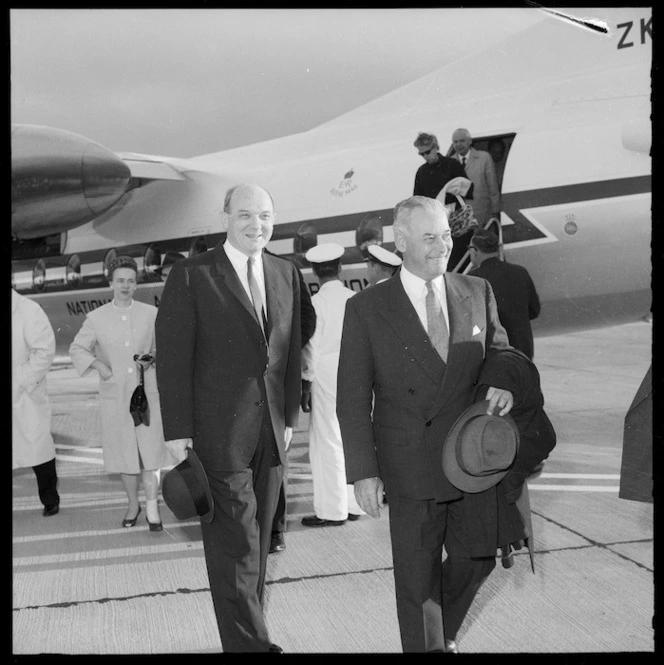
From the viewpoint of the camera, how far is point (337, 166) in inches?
298

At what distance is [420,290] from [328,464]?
84.7 inches

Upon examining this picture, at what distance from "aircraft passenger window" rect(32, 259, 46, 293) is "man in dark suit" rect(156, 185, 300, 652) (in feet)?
25.6

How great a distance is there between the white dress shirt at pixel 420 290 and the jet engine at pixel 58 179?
11.3ft

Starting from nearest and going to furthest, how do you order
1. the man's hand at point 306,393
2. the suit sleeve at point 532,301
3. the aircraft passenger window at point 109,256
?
Answer: the man's hand at point 306,393 → the suit sleeve at point 532,301 → the aircraft passenger window at point 109,256

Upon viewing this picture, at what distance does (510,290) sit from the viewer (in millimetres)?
5418

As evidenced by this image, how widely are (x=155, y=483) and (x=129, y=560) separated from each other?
635 millimetres

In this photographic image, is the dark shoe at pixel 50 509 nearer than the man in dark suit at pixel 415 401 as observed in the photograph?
No

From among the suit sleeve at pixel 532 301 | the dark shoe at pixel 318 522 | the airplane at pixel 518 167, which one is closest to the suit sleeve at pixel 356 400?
the dark shoe at pixel 318 522

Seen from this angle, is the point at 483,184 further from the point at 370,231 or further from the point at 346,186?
the point at 346,186

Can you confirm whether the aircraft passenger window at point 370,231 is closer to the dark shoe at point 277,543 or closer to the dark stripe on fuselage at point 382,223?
the dark stripe on fuselage at point 382,223

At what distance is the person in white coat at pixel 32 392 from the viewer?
4547 millimetres

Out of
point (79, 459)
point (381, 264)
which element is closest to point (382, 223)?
point (381, 264)

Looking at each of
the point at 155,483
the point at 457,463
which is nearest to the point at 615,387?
the point at 155,483

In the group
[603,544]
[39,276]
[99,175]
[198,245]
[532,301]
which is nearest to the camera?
[603,544]
